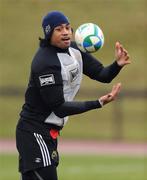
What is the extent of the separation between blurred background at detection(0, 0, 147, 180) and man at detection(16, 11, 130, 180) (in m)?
12.3

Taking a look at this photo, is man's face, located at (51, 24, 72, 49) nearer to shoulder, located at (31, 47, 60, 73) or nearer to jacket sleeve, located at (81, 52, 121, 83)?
shoulder, located at (31, 47, 60, 73)

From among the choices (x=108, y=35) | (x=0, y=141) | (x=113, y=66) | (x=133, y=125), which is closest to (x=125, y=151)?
(x=0, y=141)

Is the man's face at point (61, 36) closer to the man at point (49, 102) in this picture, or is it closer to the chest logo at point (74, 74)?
the man at point (49, 102)

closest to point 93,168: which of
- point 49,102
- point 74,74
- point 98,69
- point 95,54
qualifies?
point 98,69

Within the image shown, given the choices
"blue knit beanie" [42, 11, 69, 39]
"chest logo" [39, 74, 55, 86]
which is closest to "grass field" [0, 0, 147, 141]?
"blue knit beanie" [42, 11, 69, 39]

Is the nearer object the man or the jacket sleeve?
the man

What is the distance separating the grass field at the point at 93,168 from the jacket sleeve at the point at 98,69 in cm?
448

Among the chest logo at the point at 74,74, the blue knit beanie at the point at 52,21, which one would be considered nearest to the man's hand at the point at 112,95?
the chest logo at the point at 74,74

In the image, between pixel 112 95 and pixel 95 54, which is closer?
pixel 112 95

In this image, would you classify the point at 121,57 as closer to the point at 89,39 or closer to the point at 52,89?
the point at 89,39

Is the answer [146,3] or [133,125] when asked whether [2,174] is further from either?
[146,3]

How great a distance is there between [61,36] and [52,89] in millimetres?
540

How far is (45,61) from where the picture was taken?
7.44 metres

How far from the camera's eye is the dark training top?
7406mm
